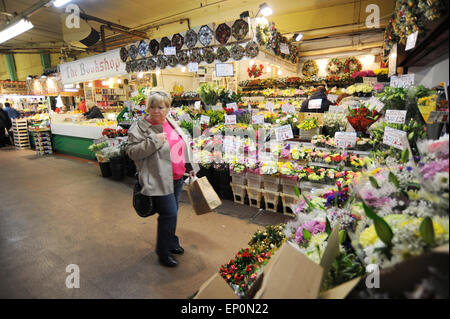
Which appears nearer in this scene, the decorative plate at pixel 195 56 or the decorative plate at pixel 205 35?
the decorative plate at pixel 205 35

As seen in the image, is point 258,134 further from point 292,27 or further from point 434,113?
point 292,27

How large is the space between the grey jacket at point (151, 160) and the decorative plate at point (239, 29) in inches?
127

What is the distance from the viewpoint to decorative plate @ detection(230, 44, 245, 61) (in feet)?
15.8

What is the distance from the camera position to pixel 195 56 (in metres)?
5.47

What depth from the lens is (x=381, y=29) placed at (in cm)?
952

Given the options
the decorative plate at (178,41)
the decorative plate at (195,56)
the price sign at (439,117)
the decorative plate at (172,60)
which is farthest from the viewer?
the decorative plate at (172,60)

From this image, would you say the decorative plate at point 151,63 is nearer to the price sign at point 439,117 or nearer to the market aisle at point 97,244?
the market aisle at point 97,244

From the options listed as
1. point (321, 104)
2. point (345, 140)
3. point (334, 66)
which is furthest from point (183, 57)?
point (334, 66)

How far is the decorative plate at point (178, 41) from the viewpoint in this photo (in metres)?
5.66

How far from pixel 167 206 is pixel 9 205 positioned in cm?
371

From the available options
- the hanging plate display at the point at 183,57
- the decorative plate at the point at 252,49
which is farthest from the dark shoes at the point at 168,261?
the hanging plate display at the point at 183,57

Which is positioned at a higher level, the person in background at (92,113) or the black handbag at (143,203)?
the person in background at (92,113)

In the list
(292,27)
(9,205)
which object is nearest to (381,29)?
(292,27)

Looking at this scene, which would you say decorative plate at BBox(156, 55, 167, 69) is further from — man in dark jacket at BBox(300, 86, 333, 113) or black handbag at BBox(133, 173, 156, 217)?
black handbag at BBox(133, 173, 156, 217)
